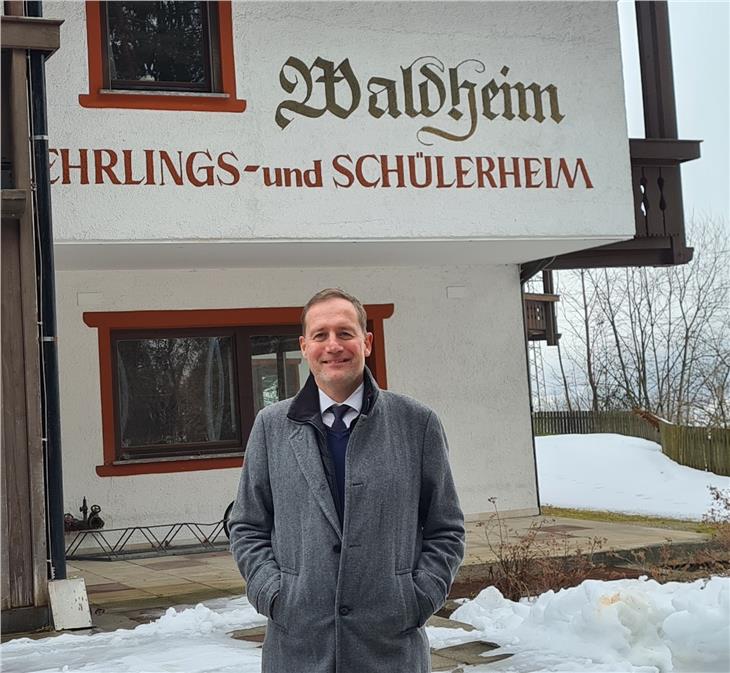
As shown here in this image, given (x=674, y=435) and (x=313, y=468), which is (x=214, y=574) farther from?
(x=674, y=435)

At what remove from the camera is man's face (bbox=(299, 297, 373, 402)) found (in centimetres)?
343

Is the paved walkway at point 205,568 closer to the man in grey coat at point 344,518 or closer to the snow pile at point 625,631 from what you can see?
the snow pile at point 625,631

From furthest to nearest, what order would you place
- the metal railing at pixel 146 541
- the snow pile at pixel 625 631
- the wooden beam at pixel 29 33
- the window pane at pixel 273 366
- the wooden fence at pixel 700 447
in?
the wooden fence at pixel 700 447 < the window pane at pixel 273 366 < the metal railing at pixel 146 541 < the wooden beam at pixel 29 33 < the snow pile at pixel 625 631

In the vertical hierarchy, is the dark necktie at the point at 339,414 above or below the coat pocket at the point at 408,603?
above

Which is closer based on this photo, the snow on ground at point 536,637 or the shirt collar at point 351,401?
the shirt collar at point 351,401

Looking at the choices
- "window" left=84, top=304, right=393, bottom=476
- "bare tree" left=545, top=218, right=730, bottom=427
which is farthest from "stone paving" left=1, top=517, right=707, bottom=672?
"bare tree" left=545, top=218, right=730, bottom=427

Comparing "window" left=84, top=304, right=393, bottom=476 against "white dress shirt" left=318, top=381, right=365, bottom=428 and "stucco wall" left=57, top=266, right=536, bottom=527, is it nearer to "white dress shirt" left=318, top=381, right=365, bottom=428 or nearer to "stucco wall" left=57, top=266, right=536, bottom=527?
"stucco wall" left=57, top=266, right=536, bottom=527

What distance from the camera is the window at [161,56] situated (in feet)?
32.8

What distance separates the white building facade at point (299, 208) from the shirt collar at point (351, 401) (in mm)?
6463

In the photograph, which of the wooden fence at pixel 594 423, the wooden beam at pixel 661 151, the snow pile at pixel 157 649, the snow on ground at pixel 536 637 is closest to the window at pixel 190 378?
the wooden beam at pixel 661 151

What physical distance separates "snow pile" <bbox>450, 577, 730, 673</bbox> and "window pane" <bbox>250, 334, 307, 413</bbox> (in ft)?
20.4

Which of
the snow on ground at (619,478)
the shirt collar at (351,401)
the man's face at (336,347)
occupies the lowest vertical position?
the snow on ground at (619,478)

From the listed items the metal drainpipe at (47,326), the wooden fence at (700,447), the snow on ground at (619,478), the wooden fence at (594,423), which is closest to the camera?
the metal drainpipe at (47,326)

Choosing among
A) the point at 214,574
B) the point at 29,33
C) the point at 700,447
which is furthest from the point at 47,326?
the point at 700,447
